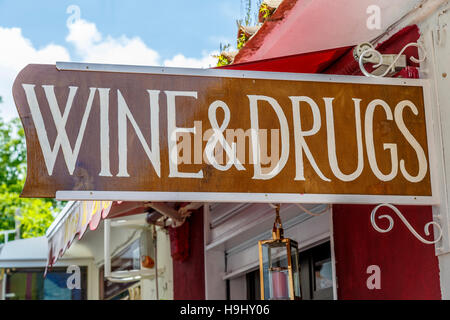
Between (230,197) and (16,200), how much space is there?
1723cm

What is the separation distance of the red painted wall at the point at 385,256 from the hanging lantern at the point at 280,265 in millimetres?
289

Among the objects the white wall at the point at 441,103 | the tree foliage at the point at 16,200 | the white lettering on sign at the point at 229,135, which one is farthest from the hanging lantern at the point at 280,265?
the tree foliage at the point at 16,200

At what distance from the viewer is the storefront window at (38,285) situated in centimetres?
952

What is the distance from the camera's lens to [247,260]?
17.7 feet

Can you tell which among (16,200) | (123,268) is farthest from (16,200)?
(123,268)

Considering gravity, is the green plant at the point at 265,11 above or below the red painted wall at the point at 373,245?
above

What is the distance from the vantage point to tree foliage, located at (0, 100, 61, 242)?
668 inches

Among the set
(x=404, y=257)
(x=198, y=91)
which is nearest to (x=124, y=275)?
(x=404, y=257)

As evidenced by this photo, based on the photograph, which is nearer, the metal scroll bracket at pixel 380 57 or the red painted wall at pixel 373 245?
the metal scroll bracket at pixel 380 57

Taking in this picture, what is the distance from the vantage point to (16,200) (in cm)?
1881

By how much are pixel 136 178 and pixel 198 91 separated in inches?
15.7

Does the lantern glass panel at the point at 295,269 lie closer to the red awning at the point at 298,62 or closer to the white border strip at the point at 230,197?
the red awning at the point at 298,62

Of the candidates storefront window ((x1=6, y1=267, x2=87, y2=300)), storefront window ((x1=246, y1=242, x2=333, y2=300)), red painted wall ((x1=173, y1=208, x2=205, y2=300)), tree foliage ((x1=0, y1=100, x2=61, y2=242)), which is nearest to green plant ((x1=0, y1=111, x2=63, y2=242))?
Answer: tree foliage ((x1=0, y1=100, x2=61, y2=242))

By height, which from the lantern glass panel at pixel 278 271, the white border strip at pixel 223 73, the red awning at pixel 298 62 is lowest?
the lantern glass panel at pixel 278 271
